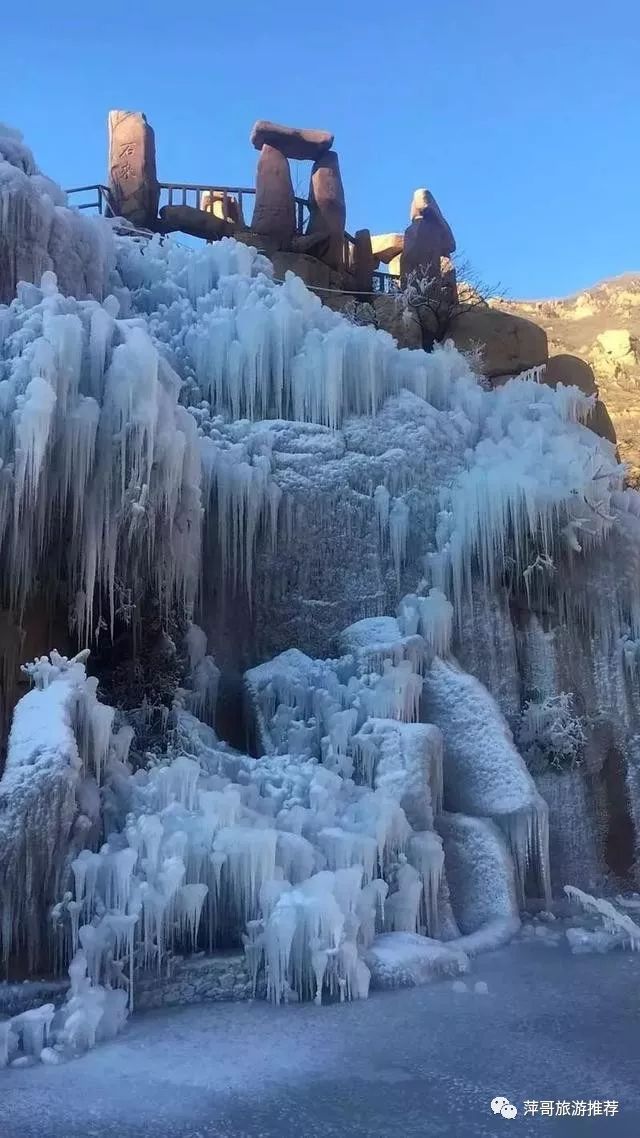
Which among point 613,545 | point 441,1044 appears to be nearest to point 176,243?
point 613,545

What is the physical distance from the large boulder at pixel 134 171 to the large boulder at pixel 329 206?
324 centimetres

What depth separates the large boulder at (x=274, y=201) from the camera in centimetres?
1997

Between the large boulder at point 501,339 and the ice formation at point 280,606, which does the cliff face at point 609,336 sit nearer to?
the large boulder at point 501,339

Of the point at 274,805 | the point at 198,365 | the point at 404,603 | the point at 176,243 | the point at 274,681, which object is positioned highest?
the point at 176,243

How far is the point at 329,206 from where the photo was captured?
2080cm

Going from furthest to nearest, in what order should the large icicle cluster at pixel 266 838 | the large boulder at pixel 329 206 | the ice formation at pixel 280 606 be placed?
1. the large boulder at pixel 329 206
2. the ice formation at pixel 280 606
3. the large icicle cluster at pixel 266 838

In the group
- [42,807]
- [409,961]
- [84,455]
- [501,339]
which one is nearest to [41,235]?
[84,455]

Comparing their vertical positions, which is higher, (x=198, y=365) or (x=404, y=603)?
(x=198, y=365)

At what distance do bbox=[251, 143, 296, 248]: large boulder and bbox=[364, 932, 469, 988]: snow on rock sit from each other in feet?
50.0

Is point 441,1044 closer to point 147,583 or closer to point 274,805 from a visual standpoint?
point 274,805

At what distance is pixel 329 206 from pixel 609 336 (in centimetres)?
1582

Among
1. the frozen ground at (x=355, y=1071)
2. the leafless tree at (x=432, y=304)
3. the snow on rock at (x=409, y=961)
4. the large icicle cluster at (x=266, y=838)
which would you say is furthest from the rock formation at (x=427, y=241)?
the frozen ground at (x=355, y=1071)

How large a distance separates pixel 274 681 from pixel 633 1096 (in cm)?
582

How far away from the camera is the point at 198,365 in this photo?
1251 centimetres
